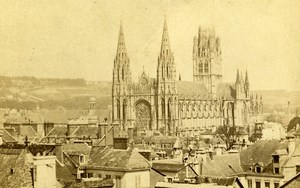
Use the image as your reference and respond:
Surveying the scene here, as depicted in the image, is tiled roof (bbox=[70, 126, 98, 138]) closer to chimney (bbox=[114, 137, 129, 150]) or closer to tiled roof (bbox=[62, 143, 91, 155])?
tiled roof (bbox=[62, 143, 91, 155])

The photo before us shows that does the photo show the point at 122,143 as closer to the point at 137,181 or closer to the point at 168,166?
the point at 137,181

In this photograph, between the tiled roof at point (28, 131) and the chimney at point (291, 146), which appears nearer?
the chimney at point (291, 146)

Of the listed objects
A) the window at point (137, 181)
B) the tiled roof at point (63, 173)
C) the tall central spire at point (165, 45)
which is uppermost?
the tall central spire at point (165, 45)

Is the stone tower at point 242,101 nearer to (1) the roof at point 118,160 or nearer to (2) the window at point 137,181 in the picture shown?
(1) the roof at point 118,160

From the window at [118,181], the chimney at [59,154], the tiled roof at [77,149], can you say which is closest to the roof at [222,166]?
the window at [118,181]

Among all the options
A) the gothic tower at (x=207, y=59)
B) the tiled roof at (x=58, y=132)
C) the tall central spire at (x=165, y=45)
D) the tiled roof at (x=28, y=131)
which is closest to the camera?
the tiled roof at (x=58, y=132)

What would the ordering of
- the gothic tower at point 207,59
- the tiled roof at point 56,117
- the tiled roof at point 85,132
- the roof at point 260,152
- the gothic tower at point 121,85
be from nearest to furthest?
the roof at point 260,152
the tiled roof at point 85,132
the tiled roof at point 56,117
the gothic tower at point 121,85
the gothic tower at point 207,59

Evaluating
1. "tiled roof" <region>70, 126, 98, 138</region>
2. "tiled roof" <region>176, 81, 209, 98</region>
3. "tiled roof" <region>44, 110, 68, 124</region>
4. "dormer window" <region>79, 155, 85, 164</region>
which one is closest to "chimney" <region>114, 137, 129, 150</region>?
"dormer window" <region>79, 155, 85, 164</region>

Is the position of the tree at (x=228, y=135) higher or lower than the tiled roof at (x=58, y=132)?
lower
